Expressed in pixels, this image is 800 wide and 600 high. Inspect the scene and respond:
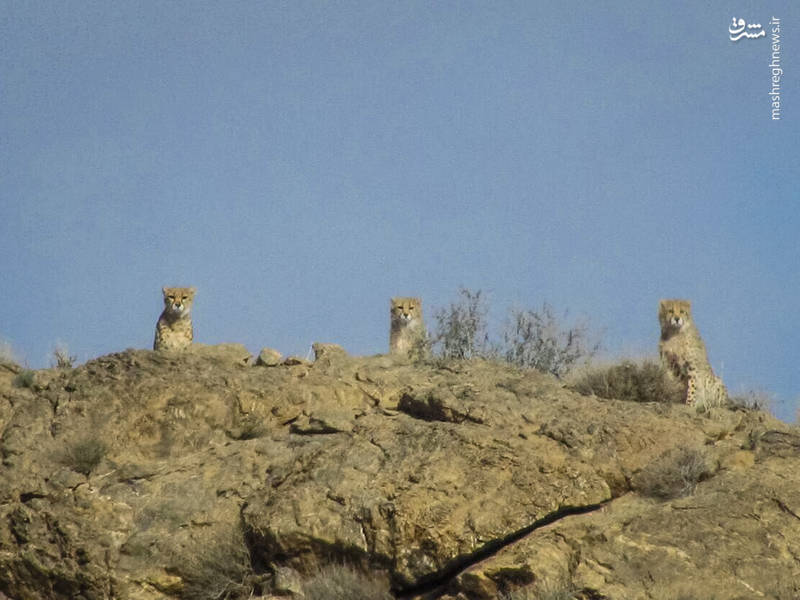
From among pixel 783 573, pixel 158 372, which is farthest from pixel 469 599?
pixel 158 372

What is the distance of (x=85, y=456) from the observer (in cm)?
1248

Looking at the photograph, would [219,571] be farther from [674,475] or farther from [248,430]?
[674,475]

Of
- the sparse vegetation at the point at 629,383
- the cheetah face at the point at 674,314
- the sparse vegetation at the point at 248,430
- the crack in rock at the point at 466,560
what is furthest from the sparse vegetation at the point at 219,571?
the cheetah face at the point at 674,314

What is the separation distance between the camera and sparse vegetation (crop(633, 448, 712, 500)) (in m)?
11.1

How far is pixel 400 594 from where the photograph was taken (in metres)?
10.9

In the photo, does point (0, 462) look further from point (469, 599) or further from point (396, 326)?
point (396, 326)

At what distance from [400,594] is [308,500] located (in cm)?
126

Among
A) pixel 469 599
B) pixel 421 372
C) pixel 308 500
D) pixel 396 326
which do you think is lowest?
pixel 469 599

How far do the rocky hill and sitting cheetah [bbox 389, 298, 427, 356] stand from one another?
7570 mm

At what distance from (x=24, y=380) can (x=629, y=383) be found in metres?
7.17

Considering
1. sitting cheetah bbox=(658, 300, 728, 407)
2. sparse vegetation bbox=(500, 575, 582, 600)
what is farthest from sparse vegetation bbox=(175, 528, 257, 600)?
sitting cheetah bbox=(658, 300, 728, 407)

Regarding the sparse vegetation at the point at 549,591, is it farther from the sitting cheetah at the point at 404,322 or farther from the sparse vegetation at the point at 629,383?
the sitting cheetah at the point at 404,322

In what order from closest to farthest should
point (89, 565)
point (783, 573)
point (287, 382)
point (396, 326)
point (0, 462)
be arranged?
point (783, 573), point (89, 565), point (0, 462), point (287, 382), point (396, 326)

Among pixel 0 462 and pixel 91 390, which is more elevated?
pixel 91 390
